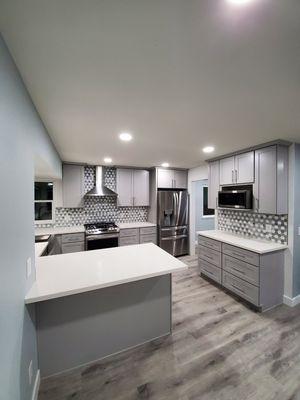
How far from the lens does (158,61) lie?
1.02 metres

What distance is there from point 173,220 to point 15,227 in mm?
3818

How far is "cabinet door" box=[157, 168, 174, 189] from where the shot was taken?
179 inches

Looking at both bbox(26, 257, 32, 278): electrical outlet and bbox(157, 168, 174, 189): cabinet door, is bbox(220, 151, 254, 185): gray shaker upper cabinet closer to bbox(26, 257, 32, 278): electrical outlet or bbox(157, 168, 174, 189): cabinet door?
bbox(157, 168, 174, 189): cabinet door

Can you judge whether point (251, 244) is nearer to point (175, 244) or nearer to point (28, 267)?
point (175, 244)

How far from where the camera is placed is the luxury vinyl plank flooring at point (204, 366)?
4.85 feet

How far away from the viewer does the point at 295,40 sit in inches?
34.0

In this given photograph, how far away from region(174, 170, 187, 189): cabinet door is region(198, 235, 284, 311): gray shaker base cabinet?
2023 mm

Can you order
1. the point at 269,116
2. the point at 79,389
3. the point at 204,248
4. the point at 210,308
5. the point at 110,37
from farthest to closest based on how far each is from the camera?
the point at 204,248
the point at 210,308
the point at 269,116
the point at 79,389
the point at 110,37

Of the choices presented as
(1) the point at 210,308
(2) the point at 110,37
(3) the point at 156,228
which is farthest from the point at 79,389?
(3) the point at 156,228

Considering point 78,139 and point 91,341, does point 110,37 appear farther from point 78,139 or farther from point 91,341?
point 91,341

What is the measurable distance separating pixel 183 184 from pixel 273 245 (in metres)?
2.57

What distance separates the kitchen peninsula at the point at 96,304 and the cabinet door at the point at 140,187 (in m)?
2.59

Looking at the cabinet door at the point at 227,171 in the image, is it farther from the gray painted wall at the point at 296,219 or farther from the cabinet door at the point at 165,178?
the cabinet door at the point at 165,178

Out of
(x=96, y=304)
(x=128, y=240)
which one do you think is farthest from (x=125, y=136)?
(x=128, y=240)
